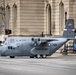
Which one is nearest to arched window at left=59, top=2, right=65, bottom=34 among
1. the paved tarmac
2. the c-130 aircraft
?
the c-130 aircraft

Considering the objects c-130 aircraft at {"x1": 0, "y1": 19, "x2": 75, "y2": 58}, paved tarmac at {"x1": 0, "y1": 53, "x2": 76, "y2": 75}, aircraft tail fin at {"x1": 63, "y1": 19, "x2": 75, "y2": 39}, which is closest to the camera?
paved tarmac at {"x1": 0, "y1": 53, "x2": 76, "y2": 75}

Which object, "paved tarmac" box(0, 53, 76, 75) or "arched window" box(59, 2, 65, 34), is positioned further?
"arched window" box(59, 2, 65, 34)

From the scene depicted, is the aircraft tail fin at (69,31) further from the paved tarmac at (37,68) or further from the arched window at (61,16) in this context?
the paved tarmac at (37,68)

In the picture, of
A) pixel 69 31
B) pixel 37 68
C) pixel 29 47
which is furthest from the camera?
pixel 69 31

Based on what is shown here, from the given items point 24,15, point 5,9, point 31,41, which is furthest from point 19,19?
point 31,41

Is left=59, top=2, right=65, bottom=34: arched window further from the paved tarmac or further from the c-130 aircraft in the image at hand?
the paved tarmac

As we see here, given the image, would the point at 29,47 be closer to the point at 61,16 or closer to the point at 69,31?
the point at 69,31

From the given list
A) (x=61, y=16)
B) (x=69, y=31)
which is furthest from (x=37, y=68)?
(x=61, y=16)

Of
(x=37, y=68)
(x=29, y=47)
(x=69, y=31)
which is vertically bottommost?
(x=37, y=68)

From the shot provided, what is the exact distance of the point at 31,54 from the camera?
47375 mm

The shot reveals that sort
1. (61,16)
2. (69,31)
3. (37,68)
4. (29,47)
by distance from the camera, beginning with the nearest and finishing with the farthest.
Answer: (37,68)
(29,47)
(69,31)
(61,16)

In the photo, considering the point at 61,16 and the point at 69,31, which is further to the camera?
the point at 61,16

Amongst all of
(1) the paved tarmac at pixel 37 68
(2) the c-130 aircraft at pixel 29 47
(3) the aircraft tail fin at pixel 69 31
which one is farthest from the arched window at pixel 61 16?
(1) the paved tarmac at pixel 37 68

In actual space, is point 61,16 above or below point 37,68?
above
